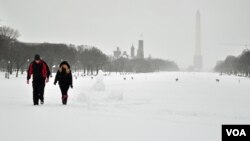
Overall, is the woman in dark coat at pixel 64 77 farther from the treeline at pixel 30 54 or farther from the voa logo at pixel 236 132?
the treeline at pixel 30 54

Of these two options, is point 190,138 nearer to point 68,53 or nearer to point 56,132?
point 56,132

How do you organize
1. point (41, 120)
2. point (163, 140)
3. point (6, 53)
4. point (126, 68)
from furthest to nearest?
point (126, 68)
point (6, 53)
point (41, 120)
point (163, 140)

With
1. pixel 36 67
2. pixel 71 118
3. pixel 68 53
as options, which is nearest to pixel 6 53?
pixel 68 53

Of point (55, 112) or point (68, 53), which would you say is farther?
point (68, 53)

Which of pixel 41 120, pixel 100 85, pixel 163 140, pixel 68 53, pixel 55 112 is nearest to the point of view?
pixel 163 140

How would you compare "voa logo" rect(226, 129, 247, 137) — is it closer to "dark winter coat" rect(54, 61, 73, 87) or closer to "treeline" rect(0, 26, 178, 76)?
"dark winter coat" rect(54, 61, 73, 87)

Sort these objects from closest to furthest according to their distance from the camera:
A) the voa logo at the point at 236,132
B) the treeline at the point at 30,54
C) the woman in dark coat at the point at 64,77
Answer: the voa logo at the point at 236,132
the woman in dark coat at the point at 64,77
the treeline at the point at 30,54

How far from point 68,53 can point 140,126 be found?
101 meters

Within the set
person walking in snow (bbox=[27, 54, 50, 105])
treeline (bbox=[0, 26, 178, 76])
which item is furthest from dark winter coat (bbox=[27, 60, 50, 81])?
treeline (bbox=[0, 26, 178, 76])

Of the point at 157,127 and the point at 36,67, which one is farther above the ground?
the point at 36,67

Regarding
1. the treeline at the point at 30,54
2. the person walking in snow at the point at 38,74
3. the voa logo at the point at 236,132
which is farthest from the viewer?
the treeline at the point at 30,54

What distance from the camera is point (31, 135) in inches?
305

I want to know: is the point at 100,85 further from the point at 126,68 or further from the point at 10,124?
the point at 126,68

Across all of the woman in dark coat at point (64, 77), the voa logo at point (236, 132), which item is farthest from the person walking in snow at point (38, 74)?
the voa logo at point (236, 132)
